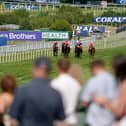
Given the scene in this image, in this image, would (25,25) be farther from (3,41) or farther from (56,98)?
(56,98)

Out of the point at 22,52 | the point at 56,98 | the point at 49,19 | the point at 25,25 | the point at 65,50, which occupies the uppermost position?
the point at 56,98

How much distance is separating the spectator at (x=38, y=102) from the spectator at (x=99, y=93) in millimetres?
558

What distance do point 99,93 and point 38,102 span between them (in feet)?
2.66

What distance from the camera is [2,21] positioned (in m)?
86.1

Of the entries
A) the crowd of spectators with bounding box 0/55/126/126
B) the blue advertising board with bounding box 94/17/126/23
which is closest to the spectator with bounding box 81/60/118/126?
the crowd of spectators with bounding box 0/55/126/126

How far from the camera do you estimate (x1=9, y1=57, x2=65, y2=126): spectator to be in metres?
6.53

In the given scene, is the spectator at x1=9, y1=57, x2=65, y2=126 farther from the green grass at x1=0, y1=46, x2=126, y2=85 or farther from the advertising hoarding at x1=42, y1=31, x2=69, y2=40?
the advertising hoarding at x1=42, y1=31, x2=69, y2=40

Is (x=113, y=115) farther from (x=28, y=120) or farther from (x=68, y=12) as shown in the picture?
(x=68, y=12)

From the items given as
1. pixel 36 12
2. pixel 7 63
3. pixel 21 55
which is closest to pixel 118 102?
pixel 7 63

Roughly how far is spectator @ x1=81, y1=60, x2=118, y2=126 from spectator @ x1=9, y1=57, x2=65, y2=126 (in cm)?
56

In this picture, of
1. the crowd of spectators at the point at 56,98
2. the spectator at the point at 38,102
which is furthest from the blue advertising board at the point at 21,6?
the spectator at the point at 38,102

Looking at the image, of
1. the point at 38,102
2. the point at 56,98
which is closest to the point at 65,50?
the point at 56,98

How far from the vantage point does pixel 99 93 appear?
6988mm

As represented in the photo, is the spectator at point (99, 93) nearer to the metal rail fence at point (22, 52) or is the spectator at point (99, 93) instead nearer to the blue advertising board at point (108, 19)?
the metal rail fence at point (22, 52)
